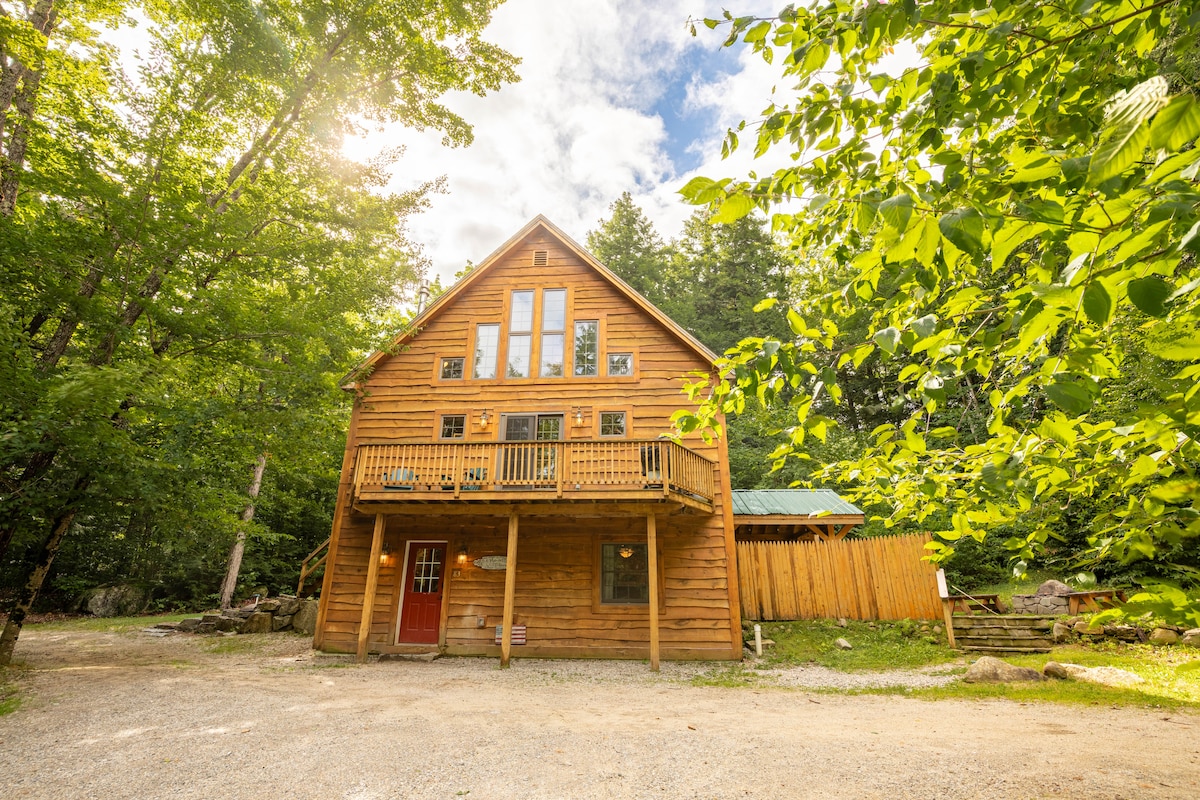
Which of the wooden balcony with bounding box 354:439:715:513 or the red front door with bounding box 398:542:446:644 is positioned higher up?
the wooden balcony with bounding box 354:439:715:513

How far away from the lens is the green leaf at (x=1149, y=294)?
1084 millimetres

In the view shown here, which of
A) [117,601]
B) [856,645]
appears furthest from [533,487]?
[117,601]

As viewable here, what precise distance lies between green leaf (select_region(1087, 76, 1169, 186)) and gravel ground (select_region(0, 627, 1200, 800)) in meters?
4.60

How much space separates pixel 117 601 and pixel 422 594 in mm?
14093

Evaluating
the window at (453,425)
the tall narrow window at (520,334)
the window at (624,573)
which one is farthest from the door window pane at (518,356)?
the window at (624,573)

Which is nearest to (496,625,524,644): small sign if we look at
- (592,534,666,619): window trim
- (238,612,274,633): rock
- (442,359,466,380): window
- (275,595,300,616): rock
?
(592,534,666,619): window trim

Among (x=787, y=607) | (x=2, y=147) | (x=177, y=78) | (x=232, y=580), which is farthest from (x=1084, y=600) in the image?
(x=232, y=580)

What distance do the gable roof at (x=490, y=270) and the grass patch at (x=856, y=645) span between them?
6.30m

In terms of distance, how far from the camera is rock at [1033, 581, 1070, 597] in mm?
12820

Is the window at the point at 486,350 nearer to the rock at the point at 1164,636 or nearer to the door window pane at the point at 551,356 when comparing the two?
the door window pane at the point at 551,356

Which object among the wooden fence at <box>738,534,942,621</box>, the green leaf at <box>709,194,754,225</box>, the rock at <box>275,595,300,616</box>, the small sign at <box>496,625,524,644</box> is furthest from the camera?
the rock at <box>275,595,300,616</box>

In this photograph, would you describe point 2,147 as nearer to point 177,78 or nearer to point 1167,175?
point 177,78

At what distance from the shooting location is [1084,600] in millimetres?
11359

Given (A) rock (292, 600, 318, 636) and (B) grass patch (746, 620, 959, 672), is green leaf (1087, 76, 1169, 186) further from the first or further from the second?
(A) rock (292, 600, 318, 636)
